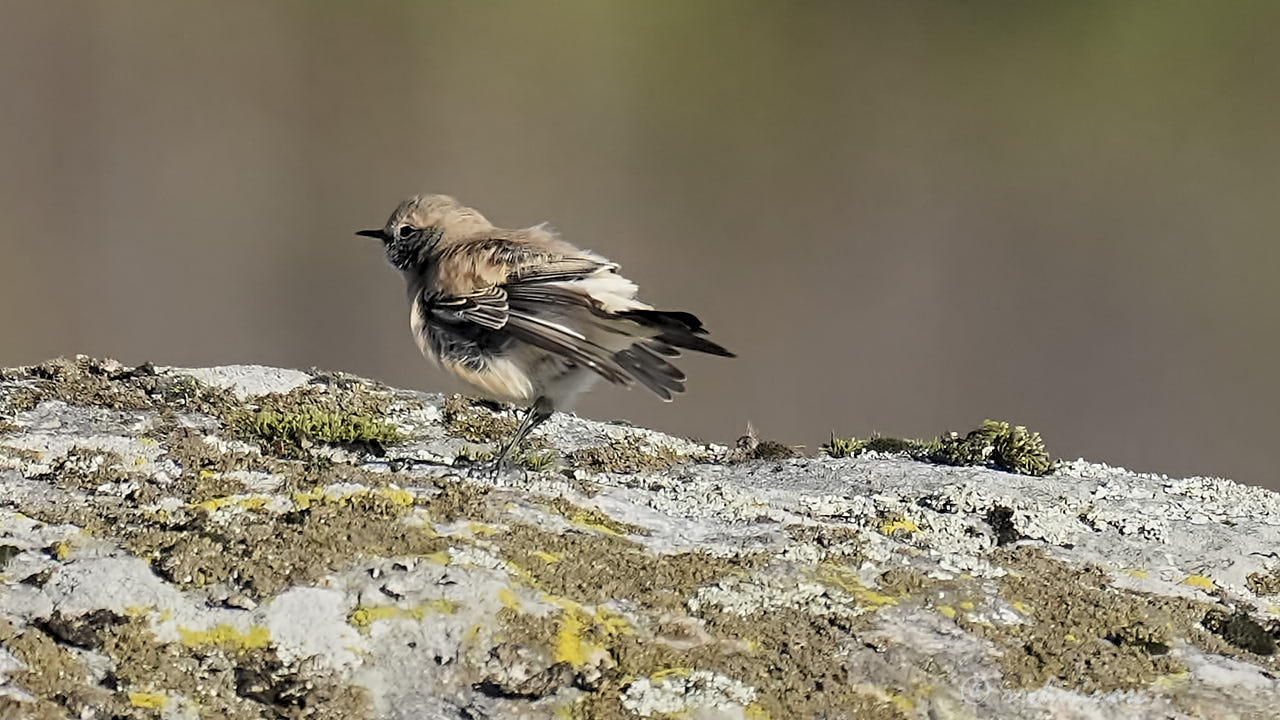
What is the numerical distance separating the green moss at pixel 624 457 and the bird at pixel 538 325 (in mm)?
375

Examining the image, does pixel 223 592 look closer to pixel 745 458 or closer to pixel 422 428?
pixel 422 428

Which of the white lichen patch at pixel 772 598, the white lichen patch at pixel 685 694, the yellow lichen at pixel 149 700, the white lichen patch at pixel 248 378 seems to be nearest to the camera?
the yellow lichen at pixel 149 700

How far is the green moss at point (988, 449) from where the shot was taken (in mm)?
7102

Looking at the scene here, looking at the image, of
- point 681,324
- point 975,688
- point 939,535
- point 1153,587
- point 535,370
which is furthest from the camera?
point 535,370

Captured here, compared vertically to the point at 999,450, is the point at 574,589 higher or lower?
lower

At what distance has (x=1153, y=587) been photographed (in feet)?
16.8

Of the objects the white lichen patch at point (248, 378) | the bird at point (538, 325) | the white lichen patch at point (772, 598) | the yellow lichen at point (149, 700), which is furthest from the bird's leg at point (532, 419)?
the yellow lichen at point (149, 700)

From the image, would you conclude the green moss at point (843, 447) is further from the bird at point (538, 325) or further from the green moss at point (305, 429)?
the green moss at point (305, 429)

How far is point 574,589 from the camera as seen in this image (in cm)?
440

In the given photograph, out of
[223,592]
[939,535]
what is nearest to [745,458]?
[939,535]

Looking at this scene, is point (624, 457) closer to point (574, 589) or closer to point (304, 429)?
point (304, 429)

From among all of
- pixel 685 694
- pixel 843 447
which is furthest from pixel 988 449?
pixel 685 694

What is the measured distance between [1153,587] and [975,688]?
1538mm

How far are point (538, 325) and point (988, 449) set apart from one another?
9.35ft
